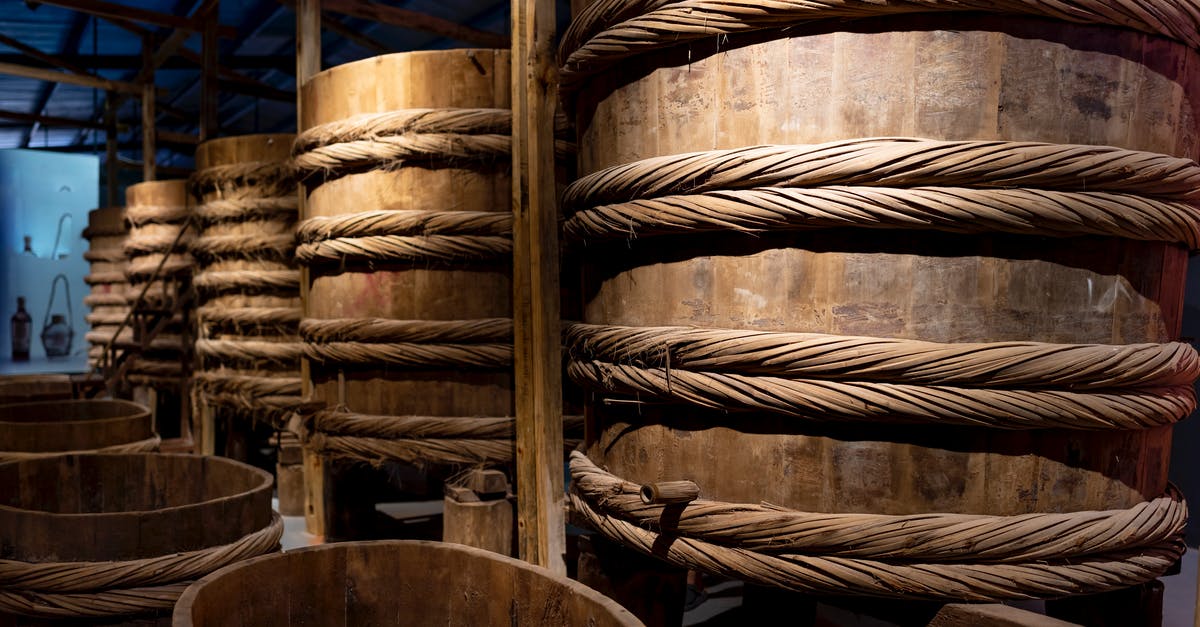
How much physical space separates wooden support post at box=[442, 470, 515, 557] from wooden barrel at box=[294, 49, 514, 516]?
11cm

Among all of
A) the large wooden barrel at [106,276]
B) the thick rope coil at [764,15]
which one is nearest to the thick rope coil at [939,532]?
the thick rope coil at [764,15]

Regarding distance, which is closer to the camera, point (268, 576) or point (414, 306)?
point (268, 576)

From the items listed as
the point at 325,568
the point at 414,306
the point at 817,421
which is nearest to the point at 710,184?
the point at 817,421

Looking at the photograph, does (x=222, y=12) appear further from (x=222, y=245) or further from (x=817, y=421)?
(x=817, y=421)

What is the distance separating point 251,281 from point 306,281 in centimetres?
95

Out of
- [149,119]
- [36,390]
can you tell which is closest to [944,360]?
[36,390]

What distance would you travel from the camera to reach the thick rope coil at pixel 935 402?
1.68 metres

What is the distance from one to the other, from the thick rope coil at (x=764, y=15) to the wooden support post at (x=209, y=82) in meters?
5.25

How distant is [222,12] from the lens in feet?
31.4

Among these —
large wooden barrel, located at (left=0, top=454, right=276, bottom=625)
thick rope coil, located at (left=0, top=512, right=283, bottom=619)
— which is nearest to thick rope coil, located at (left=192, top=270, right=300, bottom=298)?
large wooden barrel, located at (left=0, top=454, right=276, bottom=625)

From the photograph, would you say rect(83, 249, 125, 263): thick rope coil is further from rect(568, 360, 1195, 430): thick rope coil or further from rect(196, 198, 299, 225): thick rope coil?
rect(568, 360, 1195, 430): thick rope coil

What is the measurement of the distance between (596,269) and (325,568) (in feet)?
3.27

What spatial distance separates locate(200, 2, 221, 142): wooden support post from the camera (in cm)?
655

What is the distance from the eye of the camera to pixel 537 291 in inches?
118
